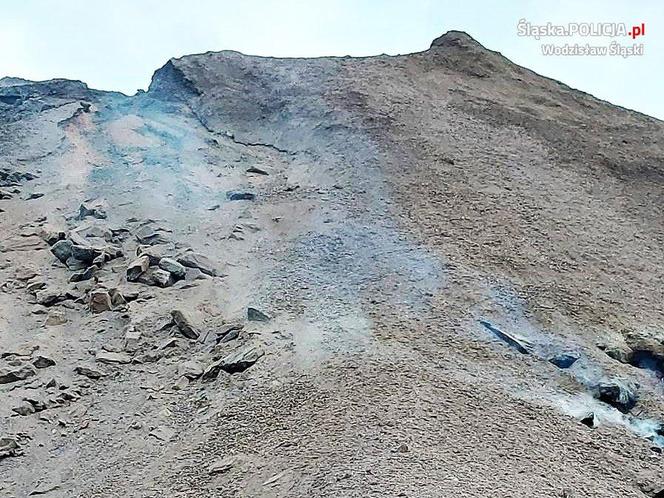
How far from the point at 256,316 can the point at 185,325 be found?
34.0 inches

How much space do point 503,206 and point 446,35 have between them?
857 centimetres

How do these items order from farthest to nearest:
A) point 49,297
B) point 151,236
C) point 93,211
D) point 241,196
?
point 241,196 < point 93,211 < point 151,236 < point 49,297

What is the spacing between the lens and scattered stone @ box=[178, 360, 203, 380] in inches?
335

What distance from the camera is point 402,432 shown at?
684 centimetres

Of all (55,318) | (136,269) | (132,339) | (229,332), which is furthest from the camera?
(136,269)

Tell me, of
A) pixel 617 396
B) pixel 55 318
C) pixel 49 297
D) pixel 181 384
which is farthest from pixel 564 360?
pixel 49 297

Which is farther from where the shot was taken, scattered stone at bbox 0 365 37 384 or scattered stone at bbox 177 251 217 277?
scattered stone at bbox 177 251 217 277

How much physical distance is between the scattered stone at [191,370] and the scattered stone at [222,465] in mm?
1639

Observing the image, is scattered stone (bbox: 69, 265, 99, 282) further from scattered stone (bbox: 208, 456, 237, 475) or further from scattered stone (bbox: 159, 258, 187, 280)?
scattered stone (bbox: 208, 456, 237, 475)

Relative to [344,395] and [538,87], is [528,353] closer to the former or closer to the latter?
[344,395]

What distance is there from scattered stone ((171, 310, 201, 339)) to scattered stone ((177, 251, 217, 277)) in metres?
1.04

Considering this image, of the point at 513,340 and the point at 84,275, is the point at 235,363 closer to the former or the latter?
the point at 513,340

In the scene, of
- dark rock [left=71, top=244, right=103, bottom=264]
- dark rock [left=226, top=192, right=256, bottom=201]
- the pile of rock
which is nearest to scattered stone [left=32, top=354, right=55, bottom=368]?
the pile of rock

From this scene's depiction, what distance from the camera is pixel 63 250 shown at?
1107cm
